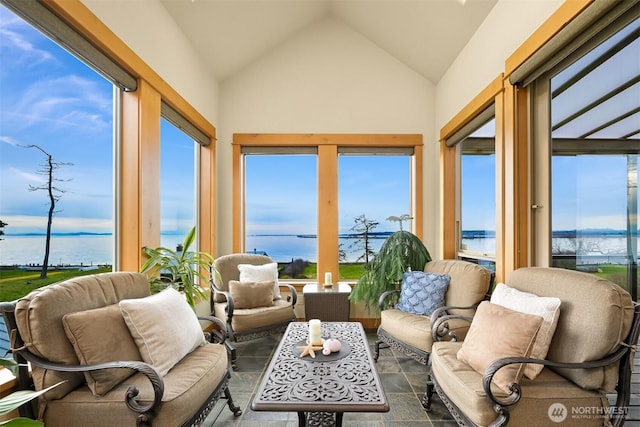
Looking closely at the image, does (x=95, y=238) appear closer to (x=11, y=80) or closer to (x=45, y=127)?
(x=45, y=127)

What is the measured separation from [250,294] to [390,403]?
1615 millimetres

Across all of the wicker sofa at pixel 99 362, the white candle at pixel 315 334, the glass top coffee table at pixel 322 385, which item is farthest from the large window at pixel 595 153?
the wicker sofa at pixel 99 362

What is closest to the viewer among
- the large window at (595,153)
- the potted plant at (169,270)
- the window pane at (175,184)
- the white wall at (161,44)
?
the large window at (595,153)

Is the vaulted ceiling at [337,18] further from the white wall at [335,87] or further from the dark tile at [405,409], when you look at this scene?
the dark tile at [405,409]

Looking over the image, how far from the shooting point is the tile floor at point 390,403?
2.15 meters

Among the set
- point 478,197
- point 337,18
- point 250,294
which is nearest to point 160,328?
point 250,294

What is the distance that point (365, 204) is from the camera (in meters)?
4.36

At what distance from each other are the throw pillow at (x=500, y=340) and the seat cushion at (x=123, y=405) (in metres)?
1.48

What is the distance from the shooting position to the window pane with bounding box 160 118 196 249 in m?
3.16

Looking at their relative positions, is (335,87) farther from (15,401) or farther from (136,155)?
(15,401)

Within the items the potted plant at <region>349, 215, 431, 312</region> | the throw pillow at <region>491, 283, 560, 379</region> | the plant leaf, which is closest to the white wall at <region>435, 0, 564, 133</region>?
the potted plant at <region>349, 215, 431, 312</region>

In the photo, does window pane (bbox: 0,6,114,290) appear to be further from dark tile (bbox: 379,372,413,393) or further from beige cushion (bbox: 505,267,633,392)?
beige cushion (bbox: 505,267,633,392)

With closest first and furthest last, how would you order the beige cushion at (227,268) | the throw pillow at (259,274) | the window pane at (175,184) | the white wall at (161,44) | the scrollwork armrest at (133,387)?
the scrollwork armrest at (133,387), the white wall at (161,44), the window pane at (175,184), the beige cushion at (227,268), the throw pillow at (259,274)

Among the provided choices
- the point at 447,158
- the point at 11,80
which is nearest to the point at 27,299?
the point at 11,80
